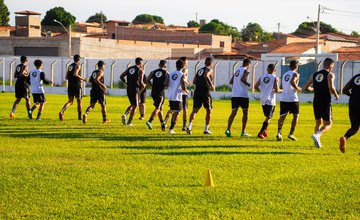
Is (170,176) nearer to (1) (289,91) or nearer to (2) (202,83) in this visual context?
(1) (289,91)

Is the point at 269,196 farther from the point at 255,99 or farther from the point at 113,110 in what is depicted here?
the point at 255,99

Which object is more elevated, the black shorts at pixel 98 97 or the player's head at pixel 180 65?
the player's head at pixel 180 65

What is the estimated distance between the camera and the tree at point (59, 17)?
114m

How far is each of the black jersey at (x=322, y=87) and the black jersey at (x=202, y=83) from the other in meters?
3.58

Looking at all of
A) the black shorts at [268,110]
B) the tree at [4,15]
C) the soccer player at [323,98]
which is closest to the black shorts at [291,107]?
the black shorts at [268,110]

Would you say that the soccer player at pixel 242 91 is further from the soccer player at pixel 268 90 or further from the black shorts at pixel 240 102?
the soccer player at pixel 268 90

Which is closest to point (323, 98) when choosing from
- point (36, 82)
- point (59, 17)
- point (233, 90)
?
point (233, 90)

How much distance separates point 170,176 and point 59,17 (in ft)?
350

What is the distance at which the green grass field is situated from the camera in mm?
8352

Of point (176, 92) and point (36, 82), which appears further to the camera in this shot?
point (36, 82)

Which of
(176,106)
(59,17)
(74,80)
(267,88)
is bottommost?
(176,106)

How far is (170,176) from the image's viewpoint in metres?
10.7

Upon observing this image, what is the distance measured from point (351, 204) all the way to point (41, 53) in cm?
7181

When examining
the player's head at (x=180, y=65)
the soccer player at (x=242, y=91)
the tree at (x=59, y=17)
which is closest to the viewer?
the soccer player at (x=242, y=91)
